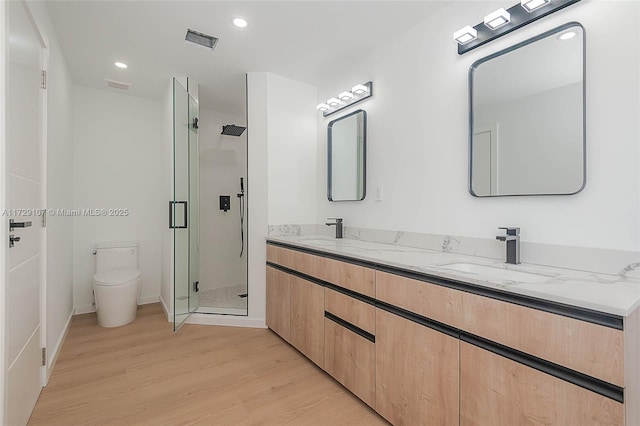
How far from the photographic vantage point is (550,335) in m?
1.01

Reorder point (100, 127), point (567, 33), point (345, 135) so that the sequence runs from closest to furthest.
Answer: point (567, 33) < point (345, 135) < point (100, 127)

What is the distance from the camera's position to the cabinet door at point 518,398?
934 mm

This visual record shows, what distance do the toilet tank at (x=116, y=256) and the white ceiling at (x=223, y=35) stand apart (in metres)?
1.77

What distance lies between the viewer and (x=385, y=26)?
7.30ft

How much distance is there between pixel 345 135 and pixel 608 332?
2370mm

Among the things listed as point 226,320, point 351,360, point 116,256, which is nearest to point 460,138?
point 351,360

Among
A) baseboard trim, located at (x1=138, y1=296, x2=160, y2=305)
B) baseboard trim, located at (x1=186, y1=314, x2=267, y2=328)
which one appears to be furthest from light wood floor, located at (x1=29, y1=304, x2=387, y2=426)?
baseboard trim, located at (x1=138, y1=296, x2=160, y2=305)

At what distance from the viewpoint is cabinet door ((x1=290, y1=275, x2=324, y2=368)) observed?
2.18 metres

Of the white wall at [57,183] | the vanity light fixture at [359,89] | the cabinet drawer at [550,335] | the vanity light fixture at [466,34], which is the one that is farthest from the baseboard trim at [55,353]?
the vanity light fixture at [466,34]

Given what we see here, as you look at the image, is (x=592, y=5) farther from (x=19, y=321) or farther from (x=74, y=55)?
(x=74, y=55)

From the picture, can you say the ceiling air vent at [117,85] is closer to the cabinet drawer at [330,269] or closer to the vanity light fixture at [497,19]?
the cabinet drawer at [330,269]

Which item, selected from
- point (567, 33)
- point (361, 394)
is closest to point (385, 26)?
point (567, 33)

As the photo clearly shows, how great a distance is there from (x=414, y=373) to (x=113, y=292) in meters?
2.87

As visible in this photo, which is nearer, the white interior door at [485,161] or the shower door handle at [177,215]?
the white interior door at [485,161]
